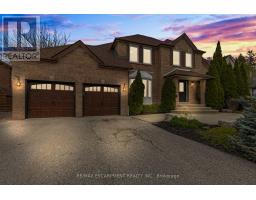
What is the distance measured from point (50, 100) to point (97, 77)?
13.2 feet

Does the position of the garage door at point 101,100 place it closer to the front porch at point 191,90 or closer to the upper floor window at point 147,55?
the upper floor window at point 147,55

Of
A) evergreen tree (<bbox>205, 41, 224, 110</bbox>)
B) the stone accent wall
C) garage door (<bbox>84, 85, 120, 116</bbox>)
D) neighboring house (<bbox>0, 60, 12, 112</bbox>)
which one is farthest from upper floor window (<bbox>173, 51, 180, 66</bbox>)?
neighboring house (<bbox>0, 60, 12, 112</bbox>)

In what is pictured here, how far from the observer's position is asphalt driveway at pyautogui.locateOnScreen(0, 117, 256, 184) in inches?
157

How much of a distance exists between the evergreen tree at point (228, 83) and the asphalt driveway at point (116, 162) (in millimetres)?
15019

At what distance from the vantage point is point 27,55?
1347cm

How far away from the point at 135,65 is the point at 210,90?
803 cm

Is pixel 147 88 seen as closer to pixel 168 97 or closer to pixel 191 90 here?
pixel 168 97

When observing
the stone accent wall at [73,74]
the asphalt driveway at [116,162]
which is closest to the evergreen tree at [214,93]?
the stone accent wall at [73,74]

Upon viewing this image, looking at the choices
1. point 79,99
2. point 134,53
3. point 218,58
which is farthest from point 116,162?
point 218,58

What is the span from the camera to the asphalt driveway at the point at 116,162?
13.1 ft

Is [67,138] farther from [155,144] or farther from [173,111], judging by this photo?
[173,111]

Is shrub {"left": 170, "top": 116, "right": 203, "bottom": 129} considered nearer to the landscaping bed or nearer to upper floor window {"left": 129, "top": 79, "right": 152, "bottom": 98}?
the landscaping bed

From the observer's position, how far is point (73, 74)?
14219mm
